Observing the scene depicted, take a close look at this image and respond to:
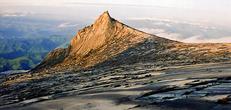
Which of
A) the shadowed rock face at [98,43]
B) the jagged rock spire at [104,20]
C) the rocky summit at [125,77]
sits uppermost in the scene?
the jagged rock spire at [104,20]

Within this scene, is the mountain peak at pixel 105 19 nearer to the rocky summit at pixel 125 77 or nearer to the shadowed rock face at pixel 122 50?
the shadowed rock face at pixel 122 50

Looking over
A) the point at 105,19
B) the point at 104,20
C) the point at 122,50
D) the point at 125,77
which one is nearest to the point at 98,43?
the point at 104,20

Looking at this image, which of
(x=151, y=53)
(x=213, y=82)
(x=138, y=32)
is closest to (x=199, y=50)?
(x=151, y=53)

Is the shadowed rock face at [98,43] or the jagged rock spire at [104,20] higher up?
the jagged rock spire at [104,20]

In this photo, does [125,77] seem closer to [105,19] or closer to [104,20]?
[104,20]

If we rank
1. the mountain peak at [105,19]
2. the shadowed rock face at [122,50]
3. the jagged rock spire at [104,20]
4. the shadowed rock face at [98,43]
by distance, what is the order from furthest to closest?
the mountain peak at [105,19] → the jagged rock spire at [104,20] → the shadowed rock face at [98,43] → the shadowed rock face at [122,50]

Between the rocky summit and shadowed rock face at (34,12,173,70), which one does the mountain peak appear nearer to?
shadowed rock face at (34,12,173,70)

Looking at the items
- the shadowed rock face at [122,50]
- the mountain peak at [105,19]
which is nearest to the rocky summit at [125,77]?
the shadowed rock face at [122,50]

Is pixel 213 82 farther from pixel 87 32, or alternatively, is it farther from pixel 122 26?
pixel 87 32
